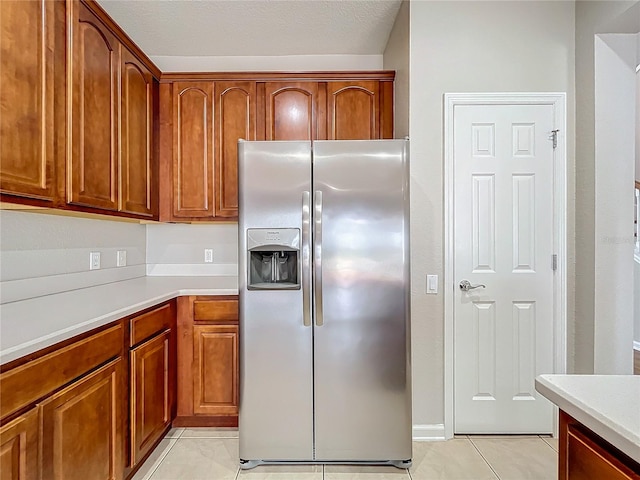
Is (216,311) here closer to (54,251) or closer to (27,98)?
(54,251)

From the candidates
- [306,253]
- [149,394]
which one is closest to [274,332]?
[306,253]

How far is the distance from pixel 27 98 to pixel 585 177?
2812 mm

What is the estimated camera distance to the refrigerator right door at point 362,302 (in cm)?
223

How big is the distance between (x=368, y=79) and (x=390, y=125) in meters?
0.36

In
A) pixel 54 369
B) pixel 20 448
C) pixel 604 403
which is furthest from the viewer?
pixel 54 369

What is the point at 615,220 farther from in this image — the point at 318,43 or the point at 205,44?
the point at 205,44

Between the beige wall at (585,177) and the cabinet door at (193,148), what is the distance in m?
2.38

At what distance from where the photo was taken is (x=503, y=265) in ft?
8.46

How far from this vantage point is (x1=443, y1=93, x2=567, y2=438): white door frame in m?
2.54

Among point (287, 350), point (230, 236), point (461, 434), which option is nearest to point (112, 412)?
point (287, 350)

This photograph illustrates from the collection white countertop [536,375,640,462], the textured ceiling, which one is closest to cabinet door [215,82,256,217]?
the textured ceiling

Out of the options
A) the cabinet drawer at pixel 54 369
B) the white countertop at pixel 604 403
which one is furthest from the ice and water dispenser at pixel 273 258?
the white countertop at pixel 604 403

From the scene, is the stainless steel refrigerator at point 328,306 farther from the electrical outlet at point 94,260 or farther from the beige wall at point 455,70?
the electrical outlet at point 94,260

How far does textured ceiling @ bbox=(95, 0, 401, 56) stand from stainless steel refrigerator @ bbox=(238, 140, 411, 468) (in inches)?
42.0
